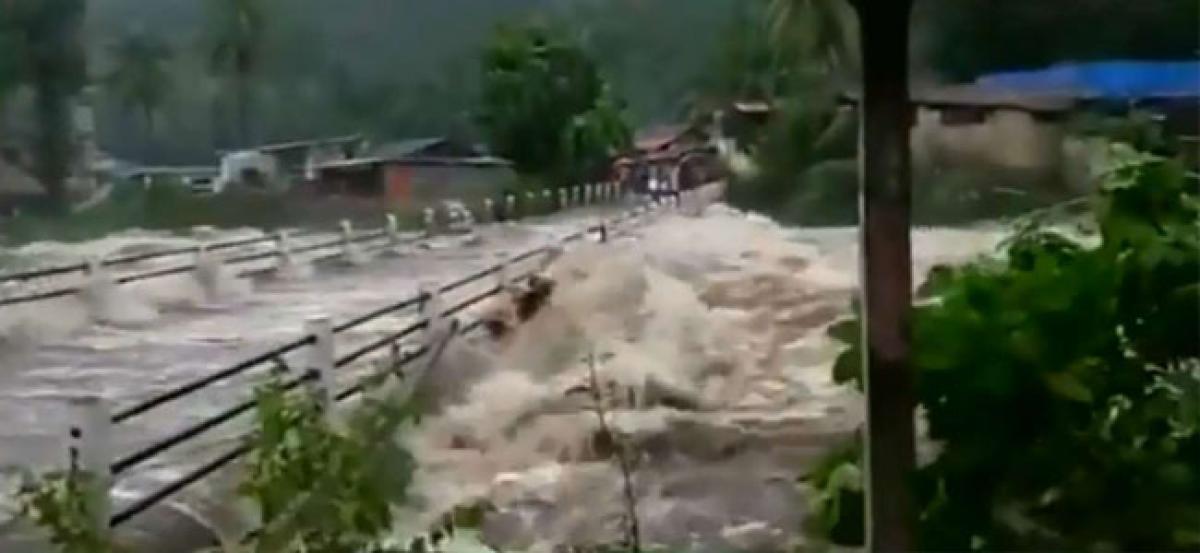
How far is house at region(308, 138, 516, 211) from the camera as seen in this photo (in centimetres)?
167

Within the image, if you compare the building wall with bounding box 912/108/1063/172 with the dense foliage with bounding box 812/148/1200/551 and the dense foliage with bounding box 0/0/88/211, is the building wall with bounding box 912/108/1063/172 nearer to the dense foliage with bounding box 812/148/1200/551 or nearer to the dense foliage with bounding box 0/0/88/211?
the dense foliage with bounding box 812/148/1200/551

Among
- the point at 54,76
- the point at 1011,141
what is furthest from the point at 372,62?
the point at 1011,141

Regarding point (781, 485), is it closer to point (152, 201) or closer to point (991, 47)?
point (991, 47)

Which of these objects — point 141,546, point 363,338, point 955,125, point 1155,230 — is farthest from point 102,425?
point 1155,230

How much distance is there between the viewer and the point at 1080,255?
5.38ft

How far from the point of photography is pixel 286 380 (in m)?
1.64

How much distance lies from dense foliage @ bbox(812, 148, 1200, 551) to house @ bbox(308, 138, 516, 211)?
0.29 metres

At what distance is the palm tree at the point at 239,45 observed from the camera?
166 centimetres

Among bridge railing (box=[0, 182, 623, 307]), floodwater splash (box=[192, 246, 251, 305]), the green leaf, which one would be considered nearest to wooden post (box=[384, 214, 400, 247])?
bridge railing (box=[0, 182, 623, 307])

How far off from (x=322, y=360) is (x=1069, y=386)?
1.79 feet

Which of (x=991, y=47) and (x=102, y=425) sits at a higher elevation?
(x=991, y=47)

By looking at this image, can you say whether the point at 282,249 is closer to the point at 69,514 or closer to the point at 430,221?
the point at 430,221

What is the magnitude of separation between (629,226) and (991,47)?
12.0 inches

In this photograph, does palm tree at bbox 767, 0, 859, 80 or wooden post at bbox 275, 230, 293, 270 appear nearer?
palm tree at bbox 767, 0, 859, 80
